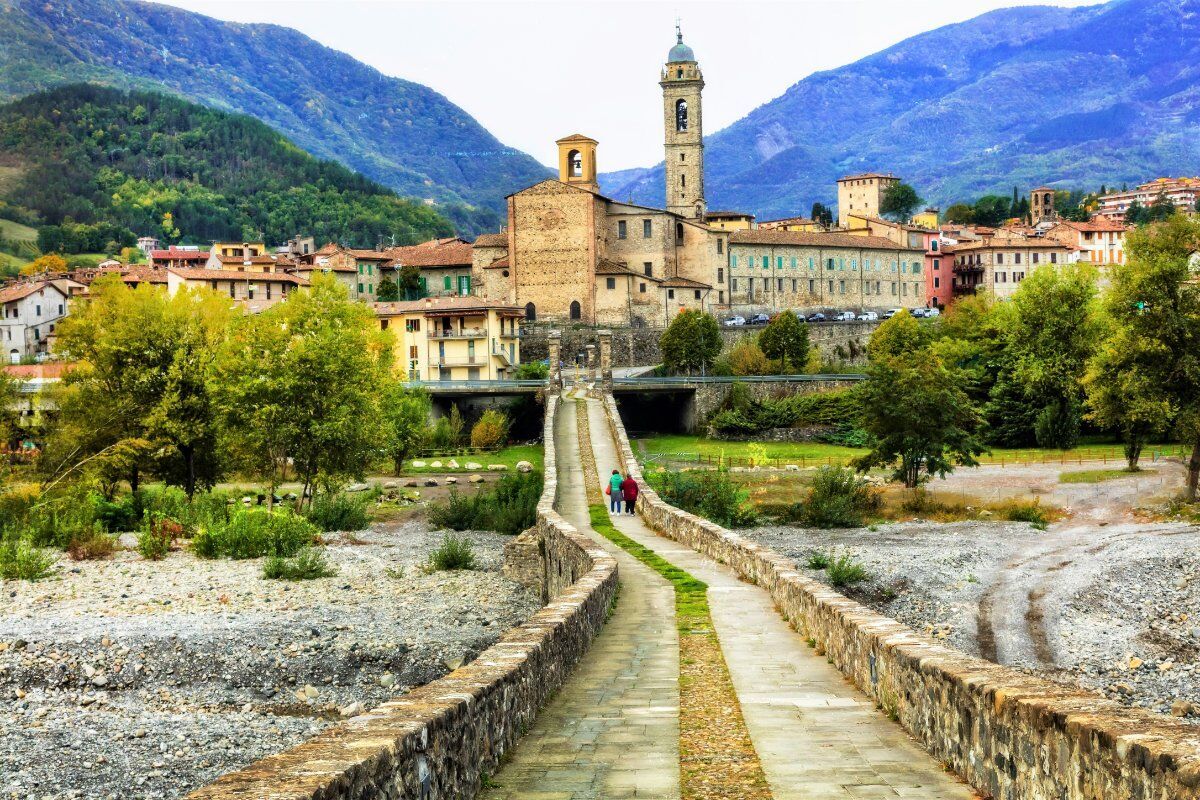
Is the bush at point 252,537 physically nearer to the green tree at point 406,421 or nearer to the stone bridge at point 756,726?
the green tree at point 406,421

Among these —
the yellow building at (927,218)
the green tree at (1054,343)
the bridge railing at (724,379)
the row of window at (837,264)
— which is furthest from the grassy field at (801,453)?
the yellow building at (927,218)

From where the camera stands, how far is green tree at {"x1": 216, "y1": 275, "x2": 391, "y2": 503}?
123 ft

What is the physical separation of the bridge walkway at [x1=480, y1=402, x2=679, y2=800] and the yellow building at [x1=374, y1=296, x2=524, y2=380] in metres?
58.9

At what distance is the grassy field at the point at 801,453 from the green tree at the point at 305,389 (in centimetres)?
1860

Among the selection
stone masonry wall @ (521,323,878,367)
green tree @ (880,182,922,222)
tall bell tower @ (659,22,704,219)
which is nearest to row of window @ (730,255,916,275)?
stone masonry wall @ (521,323,878,367)

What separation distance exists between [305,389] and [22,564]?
10.6 meters

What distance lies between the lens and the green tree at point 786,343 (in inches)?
3125

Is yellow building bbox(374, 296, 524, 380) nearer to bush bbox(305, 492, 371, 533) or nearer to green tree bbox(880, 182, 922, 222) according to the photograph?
bush bbox(305, 492, 371, 533)

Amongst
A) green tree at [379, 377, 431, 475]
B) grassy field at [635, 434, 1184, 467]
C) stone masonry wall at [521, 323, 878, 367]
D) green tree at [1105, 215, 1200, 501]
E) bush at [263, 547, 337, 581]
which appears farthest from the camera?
stone masonry wall at [521, 323, 878, 367]

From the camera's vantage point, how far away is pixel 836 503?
40.5 metres

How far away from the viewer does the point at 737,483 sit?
46.3m

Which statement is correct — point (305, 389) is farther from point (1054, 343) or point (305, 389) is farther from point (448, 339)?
point (1054, 343)

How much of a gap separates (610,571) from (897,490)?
30186mm

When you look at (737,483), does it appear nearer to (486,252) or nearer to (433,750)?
(433,750)
